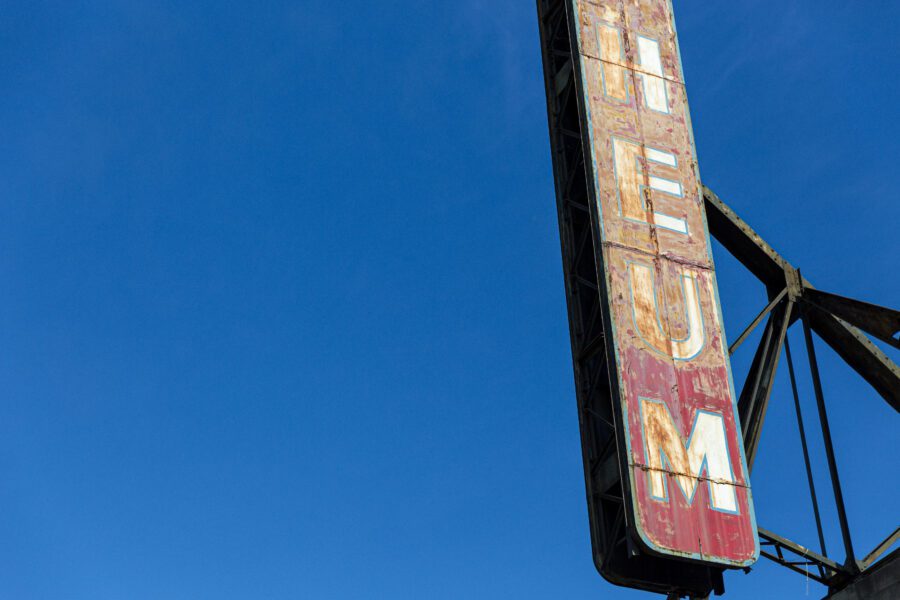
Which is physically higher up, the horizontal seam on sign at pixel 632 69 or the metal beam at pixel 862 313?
the horizontal seam on sign at pixel 632 69

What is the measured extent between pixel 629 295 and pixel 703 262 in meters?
1.61

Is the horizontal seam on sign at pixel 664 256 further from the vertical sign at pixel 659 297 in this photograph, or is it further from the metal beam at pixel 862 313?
the metal beam at pixel 862 313

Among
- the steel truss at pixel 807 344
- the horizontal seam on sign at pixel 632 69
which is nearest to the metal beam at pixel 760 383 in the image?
the steel truss at pixel 807 344

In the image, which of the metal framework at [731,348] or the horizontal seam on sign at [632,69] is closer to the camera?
the metal framework at [731,348]

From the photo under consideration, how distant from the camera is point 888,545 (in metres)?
17.3

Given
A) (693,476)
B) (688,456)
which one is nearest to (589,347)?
(688,456)

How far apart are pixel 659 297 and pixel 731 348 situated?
144 cm

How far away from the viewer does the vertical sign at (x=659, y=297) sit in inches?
629

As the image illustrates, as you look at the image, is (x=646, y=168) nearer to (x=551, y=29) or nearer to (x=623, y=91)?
(x=623, y=91)

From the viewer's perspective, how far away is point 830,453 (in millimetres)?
17703

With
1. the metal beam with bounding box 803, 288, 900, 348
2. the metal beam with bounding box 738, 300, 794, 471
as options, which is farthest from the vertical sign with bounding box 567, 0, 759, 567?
the metal beam with bounding box 803, 288, 900, 348

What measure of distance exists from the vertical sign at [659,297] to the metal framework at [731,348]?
0.34 meters

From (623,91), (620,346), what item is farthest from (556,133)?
(620,346)

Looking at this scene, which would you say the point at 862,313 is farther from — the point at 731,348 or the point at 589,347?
the point at 589,347
